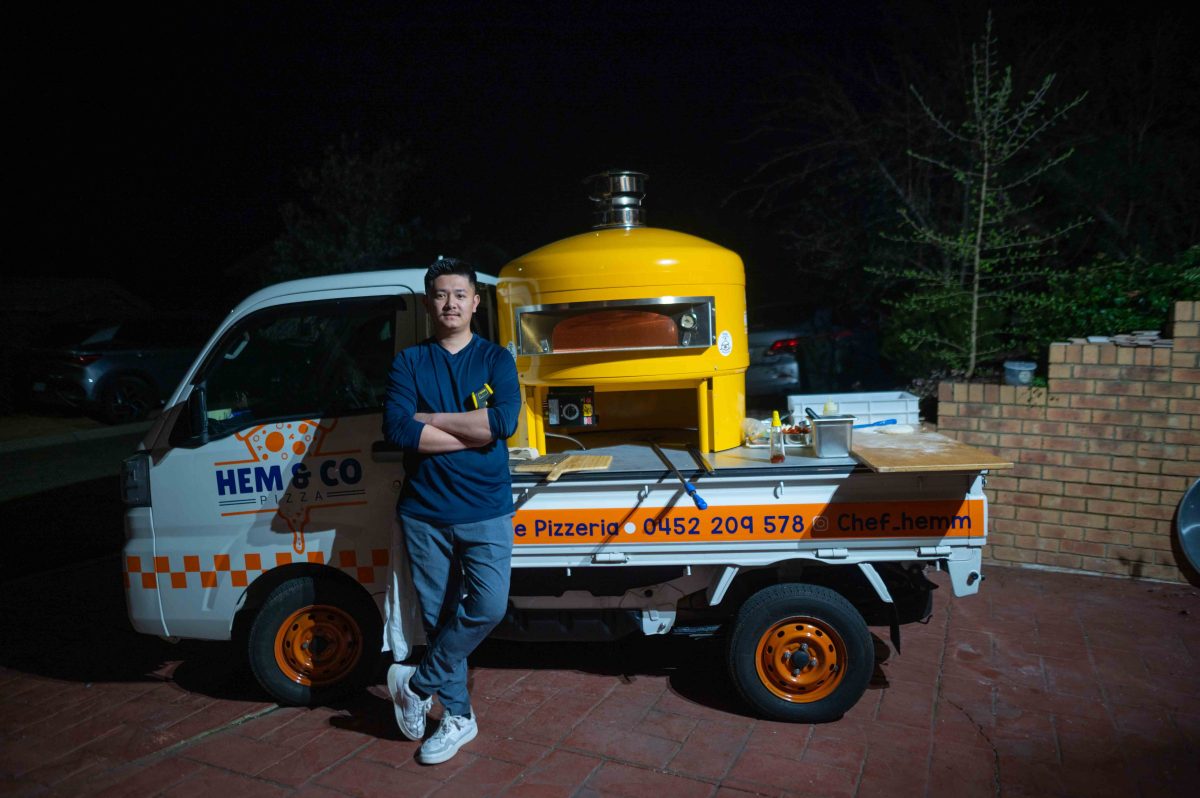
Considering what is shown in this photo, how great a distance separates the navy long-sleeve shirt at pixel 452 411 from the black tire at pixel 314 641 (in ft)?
2.56

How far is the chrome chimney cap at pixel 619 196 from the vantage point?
13.6 feet

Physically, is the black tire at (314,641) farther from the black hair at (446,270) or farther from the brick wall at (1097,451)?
the brick wall at (1097,451)

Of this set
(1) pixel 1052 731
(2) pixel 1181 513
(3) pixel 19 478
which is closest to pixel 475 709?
(1) pixel 1052 731

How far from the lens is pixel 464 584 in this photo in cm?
333

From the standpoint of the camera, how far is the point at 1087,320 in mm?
5176

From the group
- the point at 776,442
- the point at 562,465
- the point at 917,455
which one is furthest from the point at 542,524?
the point at 917,455

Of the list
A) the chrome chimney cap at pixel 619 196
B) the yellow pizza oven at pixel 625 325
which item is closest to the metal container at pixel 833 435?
the yellow pizza oven at pixel 625 325

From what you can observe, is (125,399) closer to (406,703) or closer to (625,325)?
(406,703)

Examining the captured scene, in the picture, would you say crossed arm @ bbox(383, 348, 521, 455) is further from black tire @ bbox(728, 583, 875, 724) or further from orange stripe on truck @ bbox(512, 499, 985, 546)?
black tire @ bbox(728, 583, 875, 724)

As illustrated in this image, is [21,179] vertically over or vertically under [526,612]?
over

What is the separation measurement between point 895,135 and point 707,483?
20.7 ft

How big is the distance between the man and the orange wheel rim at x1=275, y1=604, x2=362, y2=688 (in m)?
0.53

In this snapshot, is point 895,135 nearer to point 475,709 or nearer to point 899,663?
point 899,663

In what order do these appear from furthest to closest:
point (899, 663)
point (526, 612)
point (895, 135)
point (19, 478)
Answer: point (19, 478), point (895, 135), point (899, 663), point (526, 612)
